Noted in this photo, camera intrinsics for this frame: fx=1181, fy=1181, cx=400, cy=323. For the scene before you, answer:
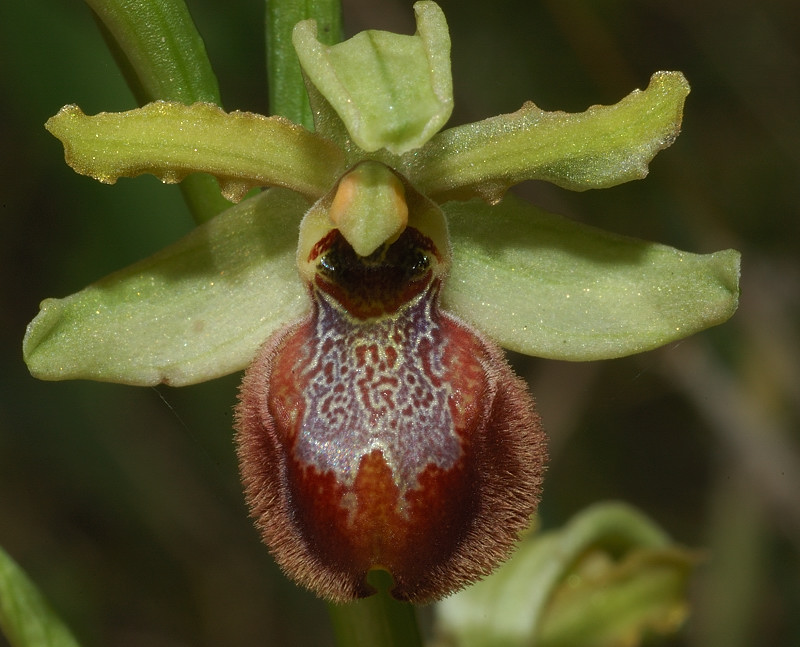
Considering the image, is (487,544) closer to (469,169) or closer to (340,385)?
(340,385)

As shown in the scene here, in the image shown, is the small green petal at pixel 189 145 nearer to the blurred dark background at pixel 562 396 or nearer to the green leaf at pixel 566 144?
the green leaf at pixel 566 144

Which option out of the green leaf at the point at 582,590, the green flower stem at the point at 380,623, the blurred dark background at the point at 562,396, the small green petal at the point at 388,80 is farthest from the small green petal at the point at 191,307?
the blurred dark background at the point at 562,396

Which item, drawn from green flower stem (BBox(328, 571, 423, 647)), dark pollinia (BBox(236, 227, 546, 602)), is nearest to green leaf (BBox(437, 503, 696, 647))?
green flower stem (BBox(328, 571, 423, 647))

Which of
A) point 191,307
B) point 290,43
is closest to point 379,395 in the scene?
point 191,307

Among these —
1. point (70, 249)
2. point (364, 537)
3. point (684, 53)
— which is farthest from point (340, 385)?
point (684, 53)

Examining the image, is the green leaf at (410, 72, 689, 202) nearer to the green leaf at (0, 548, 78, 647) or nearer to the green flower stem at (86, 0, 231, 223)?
the green flower stem at (86, 0, 231, 223)

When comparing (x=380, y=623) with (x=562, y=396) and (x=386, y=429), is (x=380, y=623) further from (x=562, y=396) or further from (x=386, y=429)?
(x=562, y=396)

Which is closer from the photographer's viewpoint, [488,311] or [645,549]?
[488,311]
